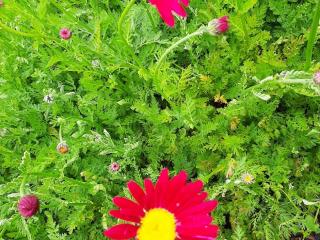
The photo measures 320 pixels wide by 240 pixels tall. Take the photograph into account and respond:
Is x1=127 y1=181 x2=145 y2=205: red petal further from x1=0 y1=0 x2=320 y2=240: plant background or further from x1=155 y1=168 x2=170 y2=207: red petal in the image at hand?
x1=0 y1=0 x2=320 y2=240: plant background

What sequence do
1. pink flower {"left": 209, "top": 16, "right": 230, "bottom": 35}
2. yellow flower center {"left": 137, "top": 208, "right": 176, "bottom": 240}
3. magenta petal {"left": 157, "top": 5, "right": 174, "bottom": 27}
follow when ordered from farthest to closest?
pink flower {"left": 209, "top": 16, "right": 230, "bottom": 35} < yellow flower center {"left": 137, "top": 208, "right": 176, "bottom": 240} < magenta petal {"left": 157, "top": 5, "right": 174, "bottom": 27}

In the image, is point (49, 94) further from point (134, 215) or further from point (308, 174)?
point (308, 174)

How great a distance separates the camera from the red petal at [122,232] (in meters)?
1.18

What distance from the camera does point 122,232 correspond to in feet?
3.97

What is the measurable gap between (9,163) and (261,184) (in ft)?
3.71

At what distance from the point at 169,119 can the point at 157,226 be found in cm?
65

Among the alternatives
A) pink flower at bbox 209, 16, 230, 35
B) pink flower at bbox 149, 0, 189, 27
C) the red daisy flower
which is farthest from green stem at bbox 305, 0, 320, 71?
the red daisy flower

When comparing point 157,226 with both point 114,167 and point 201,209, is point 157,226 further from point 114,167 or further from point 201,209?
point 114,167

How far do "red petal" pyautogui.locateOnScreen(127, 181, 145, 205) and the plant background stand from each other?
0.49 meters

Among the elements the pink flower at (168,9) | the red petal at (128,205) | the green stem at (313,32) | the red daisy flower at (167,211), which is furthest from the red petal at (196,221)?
the green stem at (313,32)

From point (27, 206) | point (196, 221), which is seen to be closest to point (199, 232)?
point (196, 221)

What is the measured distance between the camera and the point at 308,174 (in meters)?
1.95

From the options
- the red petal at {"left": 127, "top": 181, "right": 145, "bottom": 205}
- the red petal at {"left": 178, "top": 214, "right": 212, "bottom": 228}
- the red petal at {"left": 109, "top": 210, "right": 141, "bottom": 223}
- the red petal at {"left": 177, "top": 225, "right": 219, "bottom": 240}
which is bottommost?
the red petal at {"left": 177, "top": 225, "right": 219, "bottom": 240}

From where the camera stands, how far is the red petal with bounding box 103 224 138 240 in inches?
46.3
